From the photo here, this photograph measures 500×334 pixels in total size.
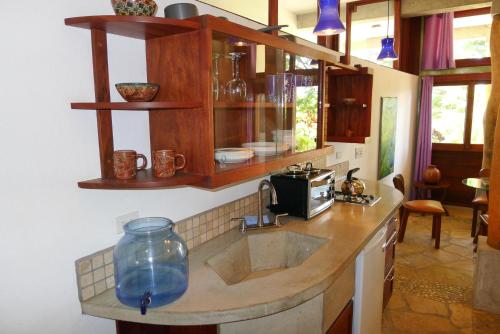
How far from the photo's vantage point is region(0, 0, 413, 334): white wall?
107 centimetres

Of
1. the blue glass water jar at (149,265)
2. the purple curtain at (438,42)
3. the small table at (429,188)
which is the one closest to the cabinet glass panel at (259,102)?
the blue glass water jar at (149,265)

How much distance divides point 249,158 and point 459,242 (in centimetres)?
387

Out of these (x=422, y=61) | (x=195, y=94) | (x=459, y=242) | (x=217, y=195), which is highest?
(x=422, y=61)

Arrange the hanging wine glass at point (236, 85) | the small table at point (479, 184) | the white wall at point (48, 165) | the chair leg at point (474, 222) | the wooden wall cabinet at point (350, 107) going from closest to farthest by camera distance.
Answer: the white wall at point (48, 165)
the hanging wine glass at point (236, 85)
the wooden wall cabinet at point (350, 107)
the small table at point (479, 184)
the chair leg at point (474, 222)

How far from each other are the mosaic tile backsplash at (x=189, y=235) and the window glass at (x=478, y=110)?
13.7 ft

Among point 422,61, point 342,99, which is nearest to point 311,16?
point 422,61

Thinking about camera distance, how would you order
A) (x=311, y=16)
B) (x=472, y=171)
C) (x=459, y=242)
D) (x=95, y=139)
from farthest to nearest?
(x=472, y=171)
(x=311, y=16)
(x=459, y=242)
(x=95, y=139)

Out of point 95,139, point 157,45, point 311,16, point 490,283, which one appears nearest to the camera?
point 95,139

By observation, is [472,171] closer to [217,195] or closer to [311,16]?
[311,16]

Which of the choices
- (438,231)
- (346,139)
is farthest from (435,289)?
(346,139)

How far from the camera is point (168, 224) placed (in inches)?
53.0

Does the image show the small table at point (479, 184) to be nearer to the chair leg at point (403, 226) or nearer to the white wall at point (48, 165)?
the chair leg at point (403, 226)

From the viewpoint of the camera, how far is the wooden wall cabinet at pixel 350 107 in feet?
9.71

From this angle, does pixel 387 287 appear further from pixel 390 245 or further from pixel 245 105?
pixel 245 105
